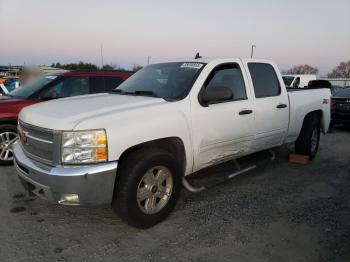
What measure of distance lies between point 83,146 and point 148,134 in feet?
2.22

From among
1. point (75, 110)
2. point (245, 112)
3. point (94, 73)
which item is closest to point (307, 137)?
point (245, 112)

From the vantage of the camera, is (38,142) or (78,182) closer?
(78,182)

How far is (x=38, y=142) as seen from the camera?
356 cm

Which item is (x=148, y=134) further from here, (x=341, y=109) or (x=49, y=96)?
(x=341, y=109)

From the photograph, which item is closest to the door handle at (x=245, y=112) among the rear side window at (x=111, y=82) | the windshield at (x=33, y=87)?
the rear side window at (x=111, y=82)

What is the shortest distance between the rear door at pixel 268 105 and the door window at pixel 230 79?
0.76 ft

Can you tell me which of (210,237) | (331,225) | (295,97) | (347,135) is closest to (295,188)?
(331,225)

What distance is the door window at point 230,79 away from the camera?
4.54 m

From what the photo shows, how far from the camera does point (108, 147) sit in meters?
3.28

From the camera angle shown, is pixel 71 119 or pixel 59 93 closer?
pixel 71 119

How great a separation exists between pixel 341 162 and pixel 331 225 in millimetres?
3189

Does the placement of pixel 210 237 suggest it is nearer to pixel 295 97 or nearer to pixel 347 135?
pixel 295 97

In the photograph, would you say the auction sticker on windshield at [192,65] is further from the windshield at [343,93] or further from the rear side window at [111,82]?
the windshield at [343,93]

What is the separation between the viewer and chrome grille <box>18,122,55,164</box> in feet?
11.1
